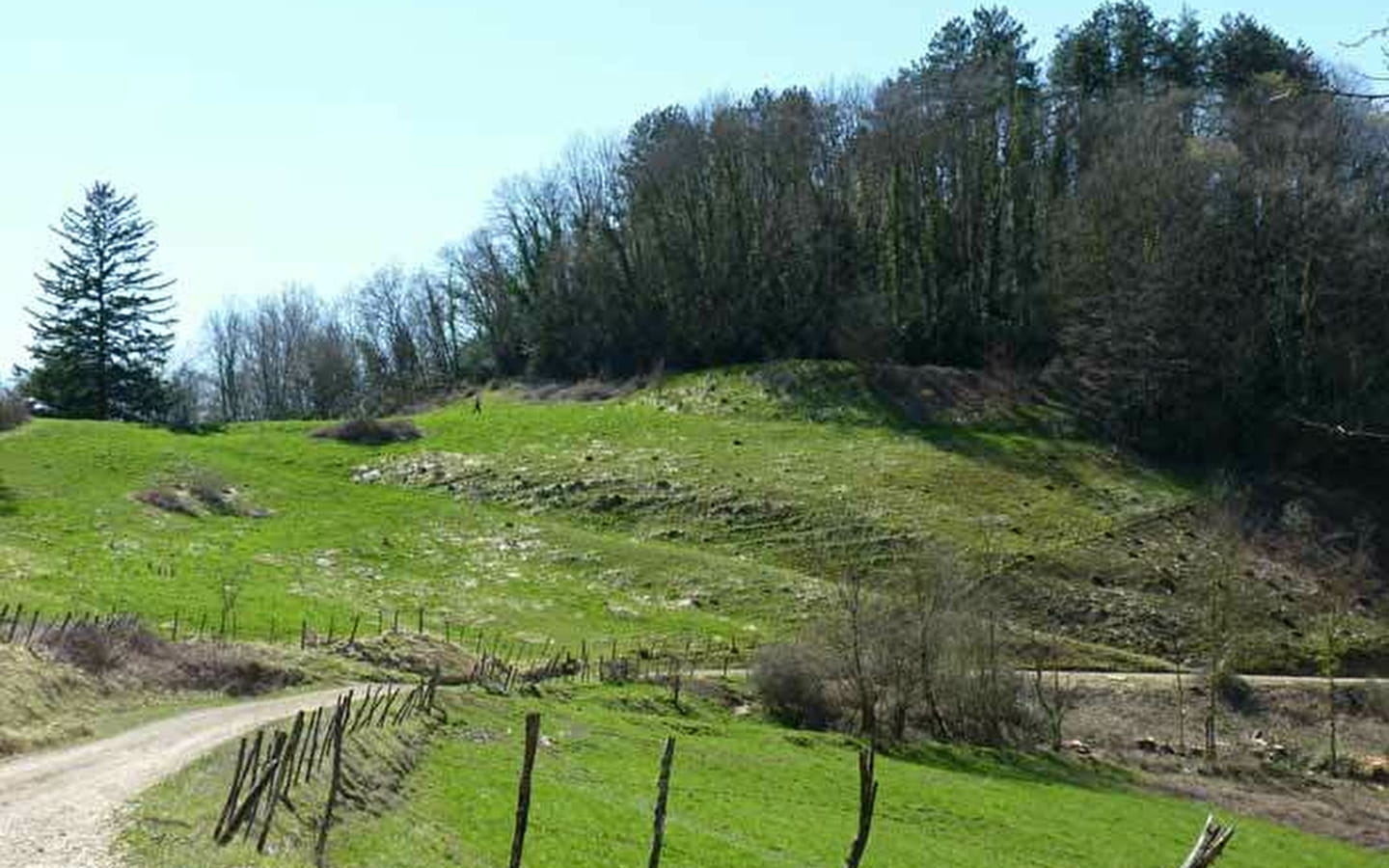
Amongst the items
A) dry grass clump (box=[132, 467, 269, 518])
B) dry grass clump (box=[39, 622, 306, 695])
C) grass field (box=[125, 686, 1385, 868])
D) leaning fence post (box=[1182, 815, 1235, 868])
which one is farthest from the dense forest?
leaning fence post (box=[1182, 815, 1235, 868])

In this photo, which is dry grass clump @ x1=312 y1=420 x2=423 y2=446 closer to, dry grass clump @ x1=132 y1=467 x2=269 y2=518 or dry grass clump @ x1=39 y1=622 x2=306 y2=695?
dry grass clump @ x1=132 y1=467 x2=269 y2=518

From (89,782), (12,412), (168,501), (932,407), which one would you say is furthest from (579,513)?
(89,782)

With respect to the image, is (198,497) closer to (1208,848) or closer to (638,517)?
(638,517)

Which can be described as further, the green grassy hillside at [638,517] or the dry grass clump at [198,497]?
the dry grass clump at [198,497]

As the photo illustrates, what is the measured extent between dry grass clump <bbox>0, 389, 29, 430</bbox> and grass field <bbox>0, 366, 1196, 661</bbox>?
3.44 meters

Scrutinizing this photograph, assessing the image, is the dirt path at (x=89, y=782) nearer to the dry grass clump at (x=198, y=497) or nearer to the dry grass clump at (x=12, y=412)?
the dry grass clump at (x=198, y=497)

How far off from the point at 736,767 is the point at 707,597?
27.4 metres

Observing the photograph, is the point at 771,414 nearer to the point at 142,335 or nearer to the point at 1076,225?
the point at 1076,225

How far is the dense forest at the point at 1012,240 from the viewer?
319 ft

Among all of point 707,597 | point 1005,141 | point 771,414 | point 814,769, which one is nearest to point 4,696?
point 814,769

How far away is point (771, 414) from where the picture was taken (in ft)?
333

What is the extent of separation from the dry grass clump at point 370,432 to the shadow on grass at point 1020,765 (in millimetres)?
58667

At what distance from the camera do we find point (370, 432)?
103 metres

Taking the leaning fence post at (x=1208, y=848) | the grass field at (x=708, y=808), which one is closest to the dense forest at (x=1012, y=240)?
the grass field at (x=708, y=808)
